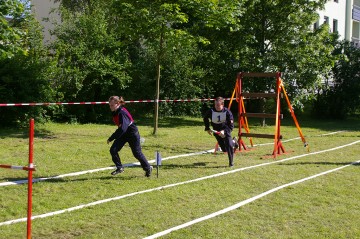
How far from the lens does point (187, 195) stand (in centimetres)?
765

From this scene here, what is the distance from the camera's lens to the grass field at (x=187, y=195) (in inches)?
234

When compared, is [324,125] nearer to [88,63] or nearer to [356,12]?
[88,63]

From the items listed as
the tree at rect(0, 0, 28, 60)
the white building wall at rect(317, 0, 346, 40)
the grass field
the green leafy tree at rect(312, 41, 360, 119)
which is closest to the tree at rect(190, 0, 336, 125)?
the green leafy tree at rect(312, 41, 360, 119)

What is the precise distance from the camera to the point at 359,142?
15883 millimetres

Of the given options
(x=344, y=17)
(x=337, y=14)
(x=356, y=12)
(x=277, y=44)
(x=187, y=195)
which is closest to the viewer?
(x=187, y=195)

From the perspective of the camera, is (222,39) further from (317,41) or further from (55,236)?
(55,236)

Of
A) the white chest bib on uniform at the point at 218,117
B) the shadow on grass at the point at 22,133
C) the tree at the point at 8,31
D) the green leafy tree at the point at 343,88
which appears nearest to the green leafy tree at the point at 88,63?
the shadow on grass at the point at 22,133

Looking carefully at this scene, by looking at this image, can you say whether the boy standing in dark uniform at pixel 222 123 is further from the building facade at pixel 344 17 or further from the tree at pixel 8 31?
the building facade at pixel 344 17

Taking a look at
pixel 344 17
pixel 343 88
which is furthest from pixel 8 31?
pixel 344 17

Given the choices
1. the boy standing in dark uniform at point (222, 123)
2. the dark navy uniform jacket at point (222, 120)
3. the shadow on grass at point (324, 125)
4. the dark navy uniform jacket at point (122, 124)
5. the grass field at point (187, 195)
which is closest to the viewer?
the grass field at point (187, 195)

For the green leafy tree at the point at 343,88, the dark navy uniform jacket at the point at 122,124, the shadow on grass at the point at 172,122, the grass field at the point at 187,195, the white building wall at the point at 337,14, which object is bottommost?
the grass field at the point at 187,195

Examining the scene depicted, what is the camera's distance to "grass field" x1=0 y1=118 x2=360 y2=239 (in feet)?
19.5

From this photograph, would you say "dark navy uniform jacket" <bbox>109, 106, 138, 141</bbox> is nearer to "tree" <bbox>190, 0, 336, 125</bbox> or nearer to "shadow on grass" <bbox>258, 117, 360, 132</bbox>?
"tree" <bbox>190, 0, 336, 125</bbox>

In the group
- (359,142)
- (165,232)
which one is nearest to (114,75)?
(359,142)
